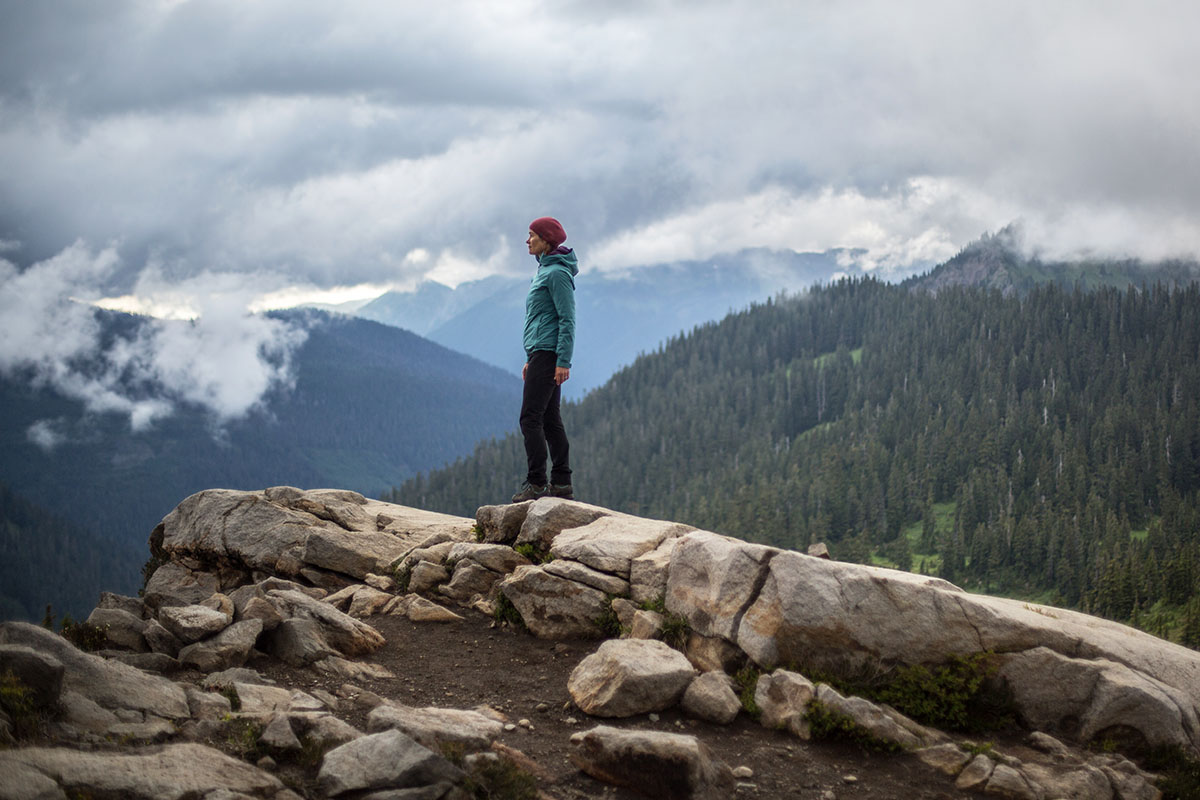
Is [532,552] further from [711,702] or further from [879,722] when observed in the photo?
[879,722]

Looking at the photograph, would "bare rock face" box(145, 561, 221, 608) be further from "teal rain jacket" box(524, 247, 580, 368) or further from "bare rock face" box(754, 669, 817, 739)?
"bare rock face" box(754, 669, 817, 739)

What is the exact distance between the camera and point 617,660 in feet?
38.2

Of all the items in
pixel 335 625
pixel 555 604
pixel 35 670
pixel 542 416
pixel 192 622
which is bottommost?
pixel 335 625

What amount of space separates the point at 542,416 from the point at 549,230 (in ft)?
12.4

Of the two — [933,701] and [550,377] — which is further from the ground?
[550,377]

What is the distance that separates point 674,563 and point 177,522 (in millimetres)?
13625

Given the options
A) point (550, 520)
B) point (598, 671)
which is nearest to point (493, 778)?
point (598, 671)

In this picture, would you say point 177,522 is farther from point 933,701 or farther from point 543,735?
point 933,701

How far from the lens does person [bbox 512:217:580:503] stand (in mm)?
16438

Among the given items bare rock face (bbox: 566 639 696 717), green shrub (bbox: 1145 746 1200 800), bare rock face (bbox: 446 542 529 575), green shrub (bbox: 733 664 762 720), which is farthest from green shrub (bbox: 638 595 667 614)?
green shrub (bbox: 1145 746 1200 800)

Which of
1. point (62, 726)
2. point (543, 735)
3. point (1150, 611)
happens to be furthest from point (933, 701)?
point (1150, 611)

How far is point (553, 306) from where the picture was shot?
1669cm

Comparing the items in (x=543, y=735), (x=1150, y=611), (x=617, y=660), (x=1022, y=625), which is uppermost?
(x=1022, y=625)

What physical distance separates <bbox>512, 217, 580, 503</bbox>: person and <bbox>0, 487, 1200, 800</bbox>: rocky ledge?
171 centimetres
